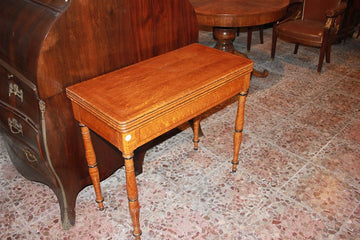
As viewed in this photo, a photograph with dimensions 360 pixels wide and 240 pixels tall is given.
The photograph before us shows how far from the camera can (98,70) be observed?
178 centimetres

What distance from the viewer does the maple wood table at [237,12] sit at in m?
2.97

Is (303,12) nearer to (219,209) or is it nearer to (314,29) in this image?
(314,29)

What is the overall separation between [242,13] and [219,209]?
179 centimetres

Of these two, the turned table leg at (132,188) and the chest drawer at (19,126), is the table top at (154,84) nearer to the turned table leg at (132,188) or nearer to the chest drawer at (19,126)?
the turned table leg at (132,188)

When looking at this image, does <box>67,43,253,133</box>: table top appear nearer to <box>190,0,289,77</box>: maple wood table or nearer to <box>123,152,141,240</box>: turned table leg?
<box>123,152,141,240</box>: turned table leg

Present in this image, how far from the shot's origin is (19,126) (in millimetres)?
1854

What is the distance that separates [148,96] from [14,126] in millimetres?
885

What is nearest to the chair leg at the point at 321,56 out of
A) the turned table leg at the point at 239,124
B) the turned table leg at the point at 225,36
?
the turned table leg at the point at 225,36

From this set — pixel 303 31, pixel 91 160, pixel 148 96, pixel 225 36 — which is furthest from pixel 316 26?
pixel 91 160

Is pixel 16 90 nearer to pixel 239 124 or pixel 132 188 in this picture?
pixel 132 188

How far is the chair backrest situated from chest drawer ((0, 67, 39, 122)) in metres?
3.77

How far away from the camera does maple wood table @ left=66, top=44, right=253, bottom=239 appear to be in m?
1.45

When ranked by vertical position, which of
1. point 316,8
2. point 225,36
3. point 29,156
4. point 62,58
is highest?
point 62,58

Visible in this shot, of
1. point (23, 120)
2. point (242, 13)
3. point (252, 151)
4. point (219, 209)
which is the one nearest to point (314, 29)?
point (242, 13)
